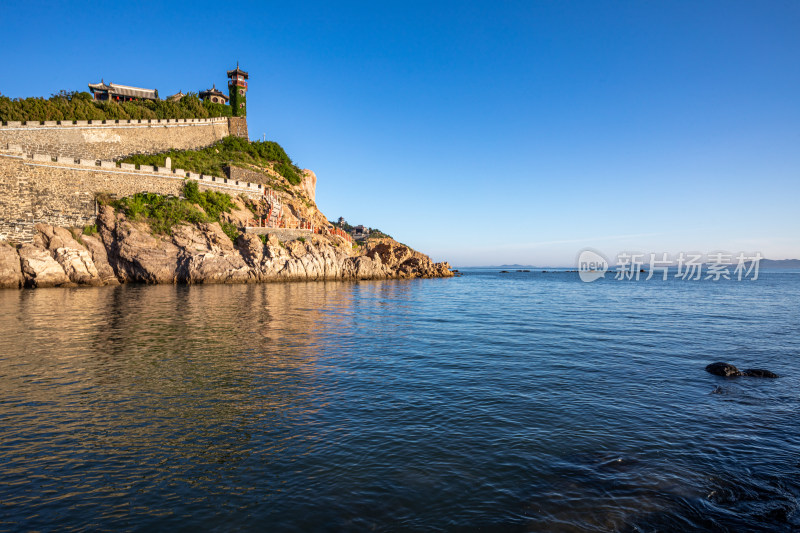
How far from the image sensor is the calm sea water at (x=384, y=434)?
5.85 metres

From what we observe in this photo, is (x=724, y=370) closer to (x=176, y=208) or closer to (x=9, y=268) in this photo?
(x=9, y=268)

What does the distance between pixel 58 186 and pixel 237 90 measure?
44167mm

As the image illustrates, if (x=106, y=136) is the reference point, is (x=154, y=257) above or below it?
below

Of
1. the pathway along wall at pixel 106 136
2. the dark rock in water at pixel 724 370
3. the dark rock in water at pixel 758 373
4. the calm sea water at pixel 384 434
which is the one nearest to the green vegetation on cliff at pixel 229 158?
the pathway along wall at pixel 106 136

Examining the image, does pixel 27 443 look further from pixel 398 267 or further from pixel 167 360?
pixel 398 267

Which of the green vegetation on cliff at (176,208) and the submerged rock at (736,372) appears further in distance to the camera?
the green vegetation on cliff at (176,208)

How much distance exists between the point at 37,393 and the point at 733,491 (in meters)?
15.6

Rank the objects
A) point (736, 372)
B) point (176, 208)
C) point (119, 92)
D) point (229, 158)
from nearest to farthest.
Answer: point (736, 372) < point (176, 208) < point (229, 158) < point (119, 92)

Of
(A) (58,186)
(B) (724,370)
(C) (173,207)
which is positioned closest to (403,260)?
(C) (173,207)

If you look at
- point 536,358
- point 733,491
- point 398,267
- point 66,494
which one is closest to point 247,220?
point 398,267

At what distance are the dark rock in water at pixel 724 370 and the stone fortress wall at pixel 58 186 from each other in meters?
52.0

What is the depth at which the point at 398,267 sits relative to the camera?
79.0 meters

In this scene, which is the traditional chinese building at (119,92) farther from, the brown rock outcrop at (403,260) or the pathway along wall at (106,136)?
the brown rock outcrop at (403,260)

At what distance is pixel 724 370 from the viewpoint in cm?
1343
